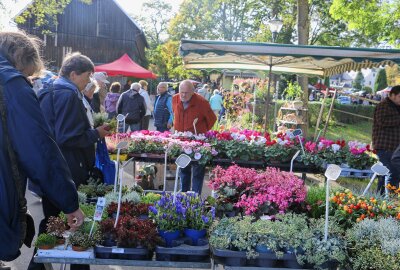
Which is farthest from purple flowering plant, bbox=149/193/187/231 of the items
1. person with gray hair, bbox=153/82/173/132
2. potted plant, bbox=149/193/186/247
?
person with gray hair, bbox=153/82/173/132

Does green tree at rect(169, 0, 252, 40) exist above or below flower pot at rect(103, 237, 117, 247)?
above

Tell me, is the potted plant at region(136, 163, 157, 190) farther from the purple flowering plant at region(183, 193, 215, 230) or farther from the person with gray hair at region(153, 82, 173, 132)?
the purple flowering plant at region(183, 193, 215, 230)

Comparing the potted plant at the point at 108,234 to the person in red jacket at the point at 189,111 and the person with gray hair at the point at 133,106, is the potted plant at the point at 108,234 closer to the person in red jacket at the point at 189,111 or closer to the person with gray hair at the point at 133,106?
the person in red jacket at the point at 189,111

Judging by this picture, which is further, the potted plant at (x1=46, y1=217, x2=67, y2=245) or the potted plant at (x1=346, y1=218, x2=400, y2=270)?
the potted plant at (x1=46, y1=217, x2=67, y2=245)

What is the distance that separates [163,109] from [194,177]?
13.3 ft

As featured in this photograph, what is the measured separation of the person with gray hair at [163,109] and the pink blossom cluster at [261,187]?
5.70 metres

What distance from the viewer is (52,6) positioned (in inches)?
544

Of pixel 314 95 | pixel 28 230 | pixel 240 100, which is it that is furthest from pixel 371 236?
pixel 314 95

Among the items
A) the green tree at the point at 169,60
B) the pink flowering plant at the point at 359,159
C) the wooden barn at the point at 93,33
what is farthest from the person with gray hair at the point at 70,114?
the green tree at the point at 169,60

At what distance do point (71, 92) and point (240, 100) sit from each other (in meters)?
12.1

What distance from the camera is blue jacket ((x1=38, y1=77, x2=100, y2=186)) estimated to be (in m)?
3.14

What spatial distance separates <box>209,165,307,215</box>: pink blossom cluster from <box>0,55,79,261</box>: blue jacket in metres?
1.56

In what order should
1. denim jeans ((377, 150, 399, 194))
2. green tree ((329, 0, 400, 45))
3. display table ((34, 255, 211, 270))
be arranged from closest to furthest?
display table ((34, 255, 211, 270)) → denim jeans ((377, 150, 399, 194)) → green tree ((329, 0, 400, 45))

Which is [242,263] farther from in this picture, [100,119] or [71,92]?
[100,119]
